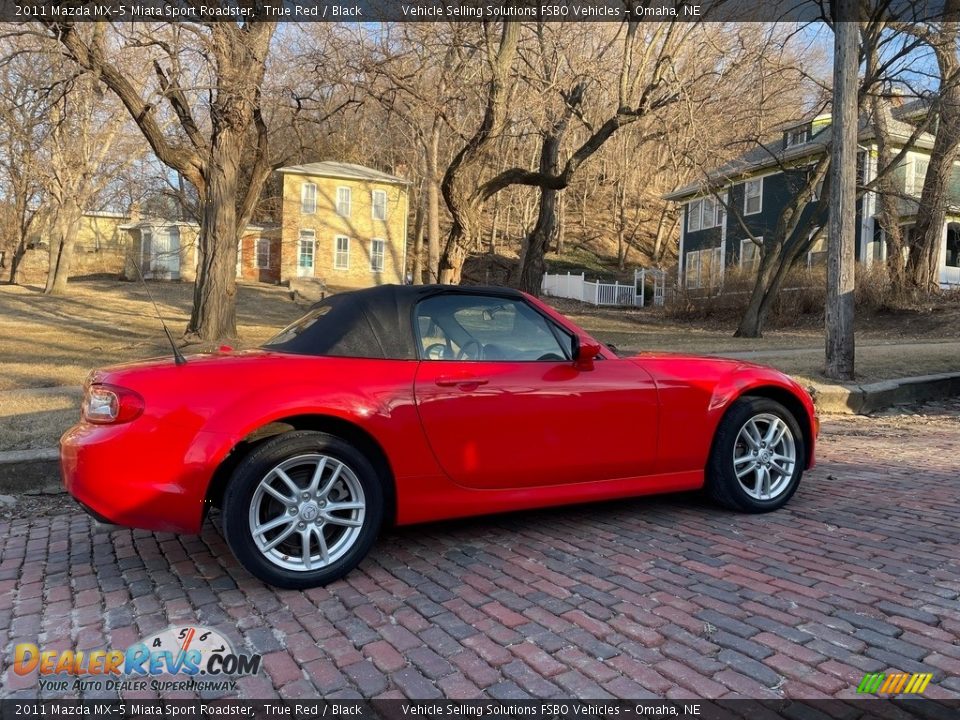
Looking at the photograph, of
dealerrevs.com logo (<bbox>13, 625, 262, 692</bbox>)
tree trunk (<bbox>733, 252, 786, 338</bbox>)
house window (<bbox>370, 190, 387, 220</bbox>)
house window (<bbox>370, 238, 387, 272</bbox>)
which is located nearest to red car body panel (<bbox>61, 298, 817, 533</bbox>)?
dealerrevs.com logo (<bbox>13, 625, 262, 692</bbox>)

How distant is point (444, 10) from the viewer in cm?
1209

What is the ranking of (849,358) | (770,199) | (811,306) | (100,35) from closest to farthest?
1. (849,358)
2. (100,35)
3. (811,306)
4. (770,199)

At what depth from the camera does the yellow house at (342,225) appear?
1449 inches

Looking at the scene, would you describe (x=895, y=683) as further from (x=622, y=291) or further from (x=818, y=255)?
(x=622, y=291)

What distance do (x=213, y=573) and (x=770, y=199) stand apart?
31.8 metres

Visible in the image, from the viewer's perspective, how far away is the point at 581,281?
Answer: 3862 centimetres

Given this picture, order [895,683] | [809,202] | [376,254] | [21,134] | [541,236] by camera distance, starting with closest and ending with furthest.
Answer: [895,683] → [21,134] → [541,236] → [809,202] → [376,254]

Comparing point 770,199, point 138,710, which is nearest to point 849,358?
point 138,710

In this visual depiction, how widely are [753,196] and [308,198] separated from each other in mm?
21347

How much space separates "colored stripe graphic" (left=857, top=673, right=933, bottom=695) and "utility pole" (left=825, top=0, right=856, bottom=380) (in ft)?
26.8

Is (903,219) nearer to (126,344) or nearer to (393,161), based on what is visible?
(393,161)

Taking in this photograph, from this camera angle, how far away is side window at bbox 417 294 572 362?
13.0 ft

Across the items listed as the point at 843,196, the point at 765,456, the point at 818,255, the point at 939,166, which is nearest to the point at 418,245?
the point at 818,255

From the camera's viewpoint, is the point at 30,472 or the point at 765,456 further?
the point at 30,472
